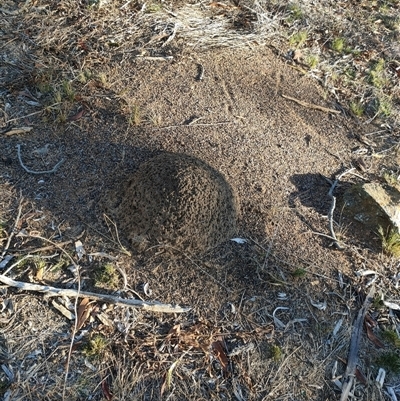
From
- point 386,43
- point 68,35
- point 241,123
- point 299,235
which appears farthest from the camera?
point 386,43

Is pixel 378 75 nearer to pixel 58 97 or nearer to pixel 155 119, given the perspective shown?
pixel 155 119

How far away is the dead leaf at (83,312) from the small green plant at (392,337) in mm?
1811

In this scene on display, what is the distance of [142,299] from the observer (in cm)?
266

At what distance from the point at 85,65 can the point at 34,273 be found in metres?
1.90

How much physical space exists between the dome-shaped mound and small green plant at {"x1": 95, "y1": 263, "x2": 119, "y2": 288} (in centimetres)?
22

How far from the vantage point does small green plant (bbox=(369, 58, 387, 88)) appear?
4641 mm

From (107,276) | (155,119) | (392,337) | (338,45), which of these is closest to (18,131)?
(155,119)

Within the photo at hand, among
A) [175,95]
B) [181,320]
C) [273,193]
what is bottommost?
[181,320]

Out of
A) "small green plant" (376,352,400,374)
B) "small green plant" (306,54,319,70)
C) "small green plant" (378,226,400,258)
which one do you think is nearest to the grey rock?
"small green plant" (378,226,400,258)

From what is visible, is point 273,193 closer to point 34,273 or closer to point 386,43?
point 34,273

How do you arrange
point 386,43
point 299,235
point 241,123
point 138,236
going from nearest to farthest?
point 138,236
point 299,235
point 241,123
point 386,43

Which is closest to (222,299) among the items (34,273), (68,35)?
(34,273)

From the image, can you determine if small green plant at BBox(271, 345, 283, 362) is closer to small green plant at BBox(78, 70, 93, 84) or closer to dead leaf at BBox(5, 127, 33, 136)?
dead leaf at BBox(5, 127, 33, 136)

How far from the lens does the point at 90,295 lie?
2605 millimetres
